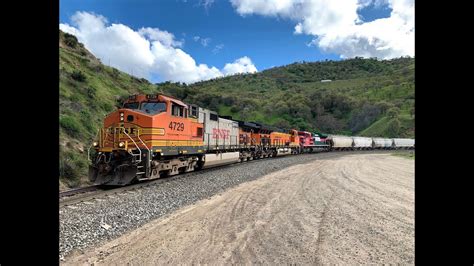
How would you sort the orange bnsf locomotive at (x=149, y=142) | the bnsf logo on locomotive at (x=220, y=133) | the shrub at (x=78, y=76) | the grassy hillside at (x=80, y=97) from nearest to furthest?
the orange bnsf locomotive at (x=149, y=142)
the grassy hillside at (x=80, y=97)
the bnsf logo on locomotive at (x=220, y=133)
the shrub at (x=78, y=76)

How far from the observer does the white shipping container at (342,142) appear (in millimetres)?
57250

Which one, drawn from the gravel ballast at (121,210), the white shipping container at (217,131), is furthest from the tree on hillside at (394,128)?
the gravel ballast at (121,210)

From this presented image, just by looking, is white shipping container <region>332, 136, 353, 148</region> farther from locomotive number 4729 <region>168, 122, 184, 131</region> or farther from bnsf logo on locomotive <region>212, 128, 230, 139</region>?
locomotive number 4729 <region>168, 122, 184, 131</region>

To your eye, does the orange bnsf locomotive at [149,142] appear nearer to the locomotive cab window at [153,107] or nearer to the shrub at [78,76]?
the locomotive cab window at [153,107]

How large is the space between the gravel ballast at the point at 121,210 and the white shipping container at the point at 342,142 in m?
45.8

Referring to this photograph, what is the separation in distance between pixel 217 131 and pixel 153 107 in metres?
8.60

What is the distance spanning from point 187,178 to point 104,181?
4.05 m

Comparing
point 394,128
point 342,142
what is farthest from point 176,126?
point 394,128

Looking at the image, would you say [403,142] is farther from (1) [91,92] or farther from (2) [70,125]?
(2) [70,125]

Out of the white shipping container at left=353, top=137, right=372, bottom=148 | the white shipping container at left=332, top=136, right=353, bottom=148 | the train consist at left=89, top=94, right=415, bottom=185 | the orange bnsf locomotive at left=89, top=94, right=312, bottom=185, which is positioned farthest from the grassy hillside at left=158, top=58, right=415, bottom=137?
the orange bnsf locomotive at left=89, top=94, right=312, bottom=185

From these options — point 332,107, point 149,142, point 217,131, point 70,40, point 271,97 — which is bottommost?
point 149,142

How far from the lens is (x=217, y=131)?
23312 mm
